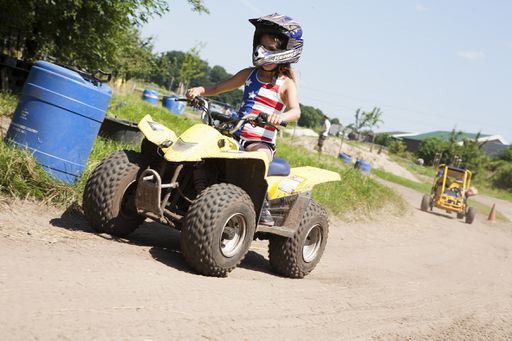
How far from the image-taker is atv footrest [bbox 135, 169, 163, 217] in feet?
16.5

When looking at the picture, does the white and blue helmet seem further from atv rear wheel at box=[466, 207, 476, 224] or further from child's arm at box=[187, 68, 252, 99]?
atv rear wheel at box=[466, 207, 476, 224]

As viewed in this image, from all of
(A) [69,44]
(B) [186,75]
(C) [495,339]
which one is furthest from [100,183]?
(B) [186,75]

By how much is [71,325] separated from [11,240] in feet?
6.20

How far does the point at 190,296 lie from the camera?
4.29 m

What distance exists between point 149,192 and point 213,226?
0.62 metres

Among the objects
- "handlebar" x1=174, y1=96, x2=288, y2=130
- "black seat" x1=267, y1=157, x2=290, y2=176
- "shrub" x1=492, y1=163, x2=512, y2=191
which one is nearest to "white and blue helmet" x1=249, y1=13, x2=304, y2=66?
"handlebar" x1=174, y1=96, x2=288, y2=130

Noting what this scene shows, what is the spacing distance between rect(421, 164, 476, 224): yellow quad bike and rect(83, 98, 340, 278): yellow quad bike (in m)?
16.5

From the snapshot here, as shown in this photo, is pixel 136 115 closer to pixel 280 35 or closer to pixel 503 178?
pixel 280 35

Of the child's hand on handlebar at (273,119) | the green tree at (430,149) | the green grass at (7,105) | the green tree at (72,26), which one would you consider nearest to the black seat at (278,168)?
the child's hand on handlebar at (273,119)

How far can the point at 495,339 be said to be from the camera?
5543 millimetres

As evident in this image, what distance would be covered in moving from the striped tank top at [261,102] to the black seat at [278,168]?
20 centimetres

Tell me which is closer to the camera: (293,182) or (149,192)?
(149,192)

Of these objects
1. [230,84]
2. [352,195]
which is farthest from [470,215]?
[230,84]

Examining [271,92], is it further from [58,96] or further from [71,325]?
[71,325]
